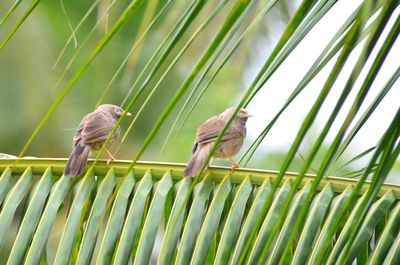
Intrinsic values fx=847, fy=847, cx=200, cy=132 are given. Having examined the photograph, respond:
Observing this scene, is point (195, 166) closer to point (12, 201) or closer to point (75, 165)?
point (75, 165)

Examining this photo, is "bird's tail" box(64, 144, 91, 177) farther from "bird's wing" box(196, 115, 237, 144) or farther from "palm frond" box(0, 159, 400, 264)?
"bird's wing" box(196, 115, 237, 144)

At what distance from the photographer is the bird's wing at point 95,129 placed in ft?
22.6

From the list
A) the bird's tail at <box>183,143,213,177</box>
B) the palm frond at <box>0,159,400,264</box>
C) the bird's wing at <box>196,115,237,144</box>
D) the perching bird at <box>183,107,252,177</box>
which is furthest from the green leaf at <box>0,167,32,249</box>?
the bird's wing at <box>196,115,237,144</box>

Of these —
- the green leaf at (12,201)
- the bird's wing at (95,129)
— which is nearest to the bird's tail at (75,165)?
the green leaf at (12,201)

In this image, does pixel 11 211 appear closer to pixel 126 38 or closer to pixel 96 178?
pixel 96 178

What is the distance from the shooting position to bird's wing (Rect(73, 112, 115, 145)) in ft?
22.6

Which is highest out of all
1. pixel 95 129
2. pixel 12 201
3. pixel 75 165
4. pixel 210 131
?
pixel 95 129

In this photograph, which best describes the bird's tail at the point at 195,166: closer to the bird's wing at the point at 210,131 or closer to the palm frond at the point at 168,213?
the palm frond at the point at 168,213

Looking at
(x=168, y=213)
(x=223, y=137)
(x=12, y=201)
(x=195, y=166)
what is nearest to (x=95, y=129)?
(x=223, y=137)

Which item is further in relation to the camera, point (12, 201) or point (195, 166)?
point (195, 166)

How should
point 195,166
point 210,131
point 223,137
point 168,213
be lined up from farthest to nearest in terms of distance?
1. point 223,137
2. point 210,131
3. point 195,166
4. point 168,213

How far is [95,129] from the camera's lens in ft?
23.2

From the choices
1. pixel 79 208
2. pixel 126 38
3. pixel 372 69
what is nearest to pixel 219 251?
pixel 79 208

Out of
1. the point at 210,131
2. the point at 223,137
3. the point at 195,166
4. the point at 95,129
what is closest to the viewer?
the point at 195,166
